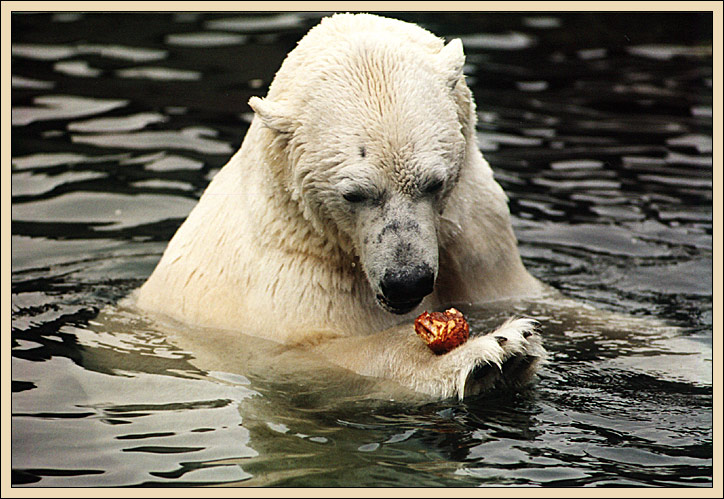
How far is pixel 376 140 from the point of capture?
4.33 m

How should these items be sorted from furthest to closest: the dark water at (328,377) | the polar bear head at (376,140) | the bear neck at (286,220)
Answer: the bear neck at (286,220), the polar bear head at (376,140), the dark water at (328,377)

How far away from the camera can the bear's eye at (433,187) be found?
4.38 m

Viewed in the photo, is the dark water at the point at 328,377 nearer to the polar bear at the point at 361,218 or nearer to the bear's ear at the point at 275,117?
the polar bear at the point at 361,218

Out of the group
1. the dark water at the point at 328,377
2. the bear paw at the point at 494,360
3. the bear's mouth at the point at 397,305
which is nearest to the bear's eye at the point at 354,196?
the bear's mouth at the point at 397,305

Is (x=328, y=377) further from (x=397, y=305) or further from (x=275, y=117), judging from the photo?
(x=275, y=117)

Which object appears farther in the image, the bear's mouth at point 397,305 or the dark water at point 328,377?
the bear's mouth at point 397,305

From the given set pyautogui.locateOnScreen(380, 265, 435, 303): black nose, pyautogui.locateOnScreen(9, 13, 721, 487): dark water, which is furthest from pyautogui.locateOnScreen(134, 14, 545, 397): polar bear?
pyautogui.locateOnScreen(9, 13, 721, 487): dark water

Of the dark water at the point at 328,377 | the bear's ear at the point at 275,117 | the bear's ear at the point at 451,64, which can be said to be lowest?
the dark water at the point at 328,377

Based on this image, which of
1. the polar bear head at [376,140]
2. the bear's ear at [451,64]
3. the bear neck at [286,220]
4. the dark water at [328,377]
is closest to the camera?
the dark water at [328,377]

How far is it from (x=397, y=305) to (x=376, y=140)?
2.20 ft

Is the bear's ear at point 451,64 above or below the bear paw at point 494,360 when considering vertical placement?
above

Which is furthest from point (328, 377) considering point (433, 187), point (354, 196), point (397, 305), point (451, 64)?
point (451, 64)

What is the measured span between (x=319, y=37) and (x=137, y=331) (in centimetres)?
185

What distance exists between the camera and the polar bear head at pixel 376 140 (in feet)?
14.2
